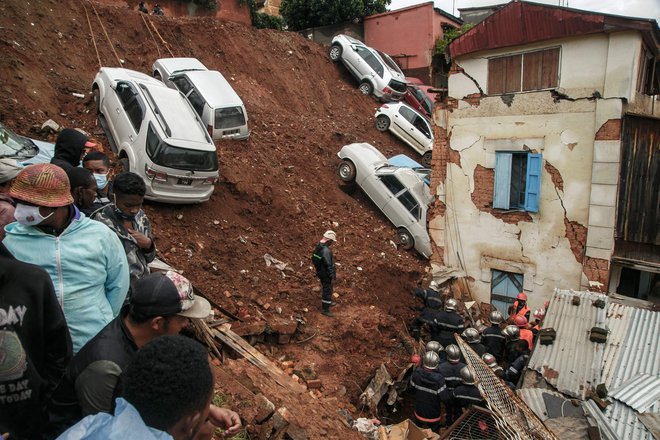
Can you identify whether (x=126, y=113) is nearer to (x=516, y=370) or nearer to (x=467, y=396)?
(x=467, y=396)

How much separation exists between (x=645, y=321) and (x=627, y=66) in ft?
17.3

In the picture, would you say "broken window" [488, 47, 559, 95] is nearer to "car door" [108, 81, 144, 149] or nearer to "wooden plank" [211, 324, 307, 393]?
"car door" [108, 81, 144, 149]

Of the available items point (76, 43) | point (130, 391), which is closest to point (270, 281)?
point (130, 391)

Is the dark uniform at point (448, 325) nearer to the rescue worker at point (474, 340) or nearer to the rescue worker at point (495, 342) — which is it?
the rescue worker at point (474, 340)

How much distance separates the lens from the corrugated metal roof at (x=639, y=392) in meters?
5.72

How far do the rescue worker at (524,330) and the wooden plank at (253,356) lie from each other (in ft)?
15.1

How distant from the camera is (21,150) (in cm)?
683

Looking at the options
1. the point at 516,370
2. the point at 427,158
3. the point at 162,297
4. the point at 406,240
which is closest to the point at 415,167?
the point at 406,240

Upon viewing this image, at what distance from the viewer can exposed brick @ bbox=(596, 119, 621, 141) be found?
9.53 m

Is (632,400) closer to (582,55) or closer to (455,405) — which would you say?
(455,405)

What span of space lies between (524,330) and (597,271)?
8.61ft

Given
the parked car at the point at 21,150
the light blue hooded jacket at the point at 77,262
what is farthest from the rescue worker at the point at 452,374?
the parked car at the point at 21,150

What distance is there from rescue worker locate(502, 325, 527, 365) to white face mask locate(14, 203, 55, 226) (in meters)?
7.88

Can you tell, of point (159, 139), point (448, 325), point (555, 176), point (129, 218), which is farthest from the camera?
point (555, 176)
